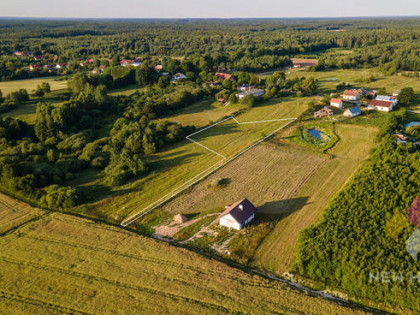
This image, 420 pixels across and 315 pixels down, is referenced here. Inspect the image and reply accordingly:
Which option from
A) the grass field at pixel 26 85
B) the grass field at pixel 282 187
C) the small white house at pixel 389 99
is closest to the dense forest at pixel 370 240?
the grass field at pixel 282 187

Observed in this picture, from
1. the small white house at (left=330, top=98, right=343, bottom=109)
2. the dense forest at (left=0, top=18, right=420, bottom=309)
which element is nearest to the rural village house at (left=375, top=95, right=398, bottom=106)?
the dense forest at (left=0, top=18, right=420, bottom=309)

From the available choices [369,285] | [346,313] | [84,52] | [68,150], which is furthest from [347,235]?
[84,52]

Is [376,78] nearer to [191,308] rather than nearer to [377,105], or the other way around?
[377,105]

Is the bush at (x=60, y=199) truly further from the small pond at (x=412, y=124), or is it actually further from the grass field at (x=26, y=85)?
the grass field at (x=26, y=85)

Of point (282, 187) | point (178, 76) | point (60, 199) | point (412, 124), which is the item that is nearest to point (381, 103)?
point (412, 124)

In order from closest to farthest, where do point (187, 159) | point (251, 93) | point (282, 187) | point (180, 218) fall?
point (180, 218) → point (282, 187) → point (187, 159) → point (251, 93)

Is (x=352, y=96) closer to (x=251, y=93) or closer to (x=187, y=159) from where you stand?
(x=251, y=93)
